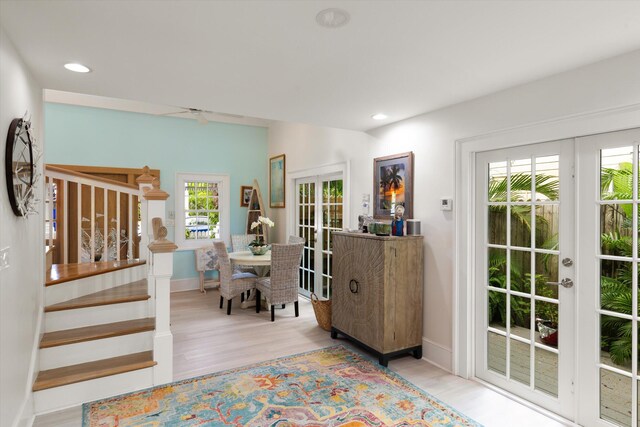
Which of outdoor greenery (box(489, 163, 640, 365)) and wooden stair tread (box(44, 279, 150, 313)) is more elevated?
outdoor greenery (box(489, 163, 640, 365))

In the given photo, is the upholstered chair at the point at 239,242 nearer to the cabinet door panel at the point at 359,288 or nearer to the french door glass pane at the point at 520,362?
the cabinet door panel at the point at 359,288

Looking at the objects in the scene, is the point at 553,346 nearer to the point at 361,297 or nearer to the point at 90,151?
the point at 361,297

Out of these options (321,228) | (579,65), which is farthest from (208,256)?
(579,65)

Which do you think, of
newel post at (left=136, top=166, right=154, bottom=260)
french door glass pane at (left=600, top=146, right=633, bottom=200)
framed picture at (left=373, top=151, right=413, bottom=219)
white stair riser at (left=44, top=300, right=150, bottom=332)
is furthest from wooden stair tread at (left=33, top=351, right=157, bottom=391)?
french door glass pane at (left=600, top=146, right=633, bottom=200)

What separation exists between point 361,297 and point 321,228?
77.5 inches

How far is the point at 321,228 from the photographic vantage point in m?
5.29

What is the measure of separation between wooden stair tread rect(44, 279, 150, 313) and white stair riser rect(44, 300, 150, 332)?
37 millimetres

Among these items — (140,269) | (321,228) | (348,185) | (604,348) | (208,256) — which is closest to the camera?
(604,348)

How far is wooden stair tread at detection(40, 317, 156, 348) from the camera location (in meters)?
2.75

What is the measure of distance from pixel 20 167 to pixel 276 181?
179 inches

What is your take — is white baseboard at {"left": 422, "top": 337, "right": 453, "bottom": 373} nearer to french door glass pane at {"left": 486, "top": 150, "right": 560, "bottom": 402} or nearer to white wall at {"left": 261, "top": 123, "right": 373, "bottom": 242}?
french door glass pane at {"left": 486, "top": 150, "right": 560, "bottom": 402}

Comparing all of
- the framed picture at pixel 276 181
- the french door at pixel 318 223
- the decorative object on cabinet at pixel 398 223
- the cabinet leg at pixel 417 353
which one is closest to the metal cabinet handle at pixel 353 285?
the decorative object on cabinet at pixel 398 223

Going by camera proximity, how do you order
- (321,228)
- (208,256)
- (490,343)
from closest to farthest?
(490,343), (321,228), (208,256)

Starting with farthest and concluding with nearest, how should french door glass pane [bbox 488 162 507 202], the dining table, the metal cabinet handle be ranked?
the dining table < the metal cabinet handle < french door glass pane [bbox 488 162 507 202]
